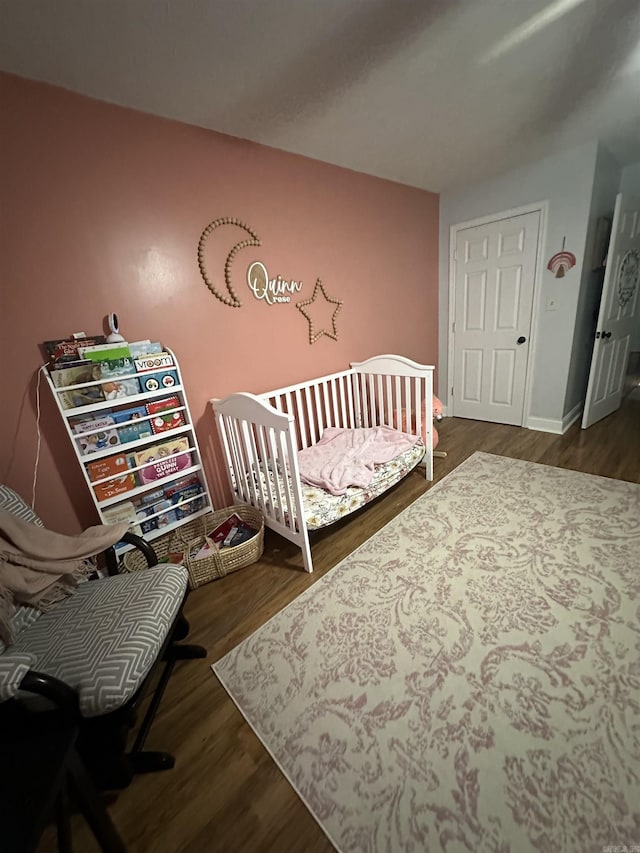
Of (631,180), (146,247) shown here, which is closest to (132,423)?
(146,247)

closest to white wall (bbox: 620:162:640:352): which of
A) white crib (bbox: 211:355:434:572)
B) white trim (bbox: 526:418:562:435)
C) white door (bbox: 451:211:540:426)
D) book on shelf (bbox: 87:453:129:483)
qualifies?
white door (bbox: 451:211:540:426)

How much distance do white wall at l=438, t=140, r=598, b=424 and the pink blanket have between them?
1.63 meters

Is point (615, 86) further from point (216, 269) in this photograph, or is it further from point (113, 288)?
point (113, 288)

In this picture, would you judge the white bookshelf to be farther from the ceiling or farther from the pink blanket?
the ceiling

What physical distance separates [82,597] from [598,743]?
178cm

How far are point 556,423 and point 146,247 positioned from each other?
355 centimetres

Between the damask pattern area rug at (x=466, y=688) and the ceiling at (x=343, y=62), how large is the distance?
7.55ft

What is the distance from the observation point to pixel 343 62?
4.73 feet

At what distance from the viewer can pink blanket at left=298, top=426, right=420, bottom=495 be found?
2068mm

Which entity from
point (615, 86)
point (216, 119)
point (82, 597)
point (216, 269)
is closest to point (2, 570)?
point (82, 597)

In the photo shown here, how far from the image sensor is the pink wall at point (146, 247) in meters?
1.45

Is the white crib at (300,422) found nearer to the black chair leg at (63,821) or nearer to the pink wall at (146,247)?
the pink wall at (146,247)

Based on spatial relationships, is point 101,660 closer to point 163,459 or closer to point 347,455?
point 163,459

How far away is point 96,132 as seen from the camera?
5.07 feet
